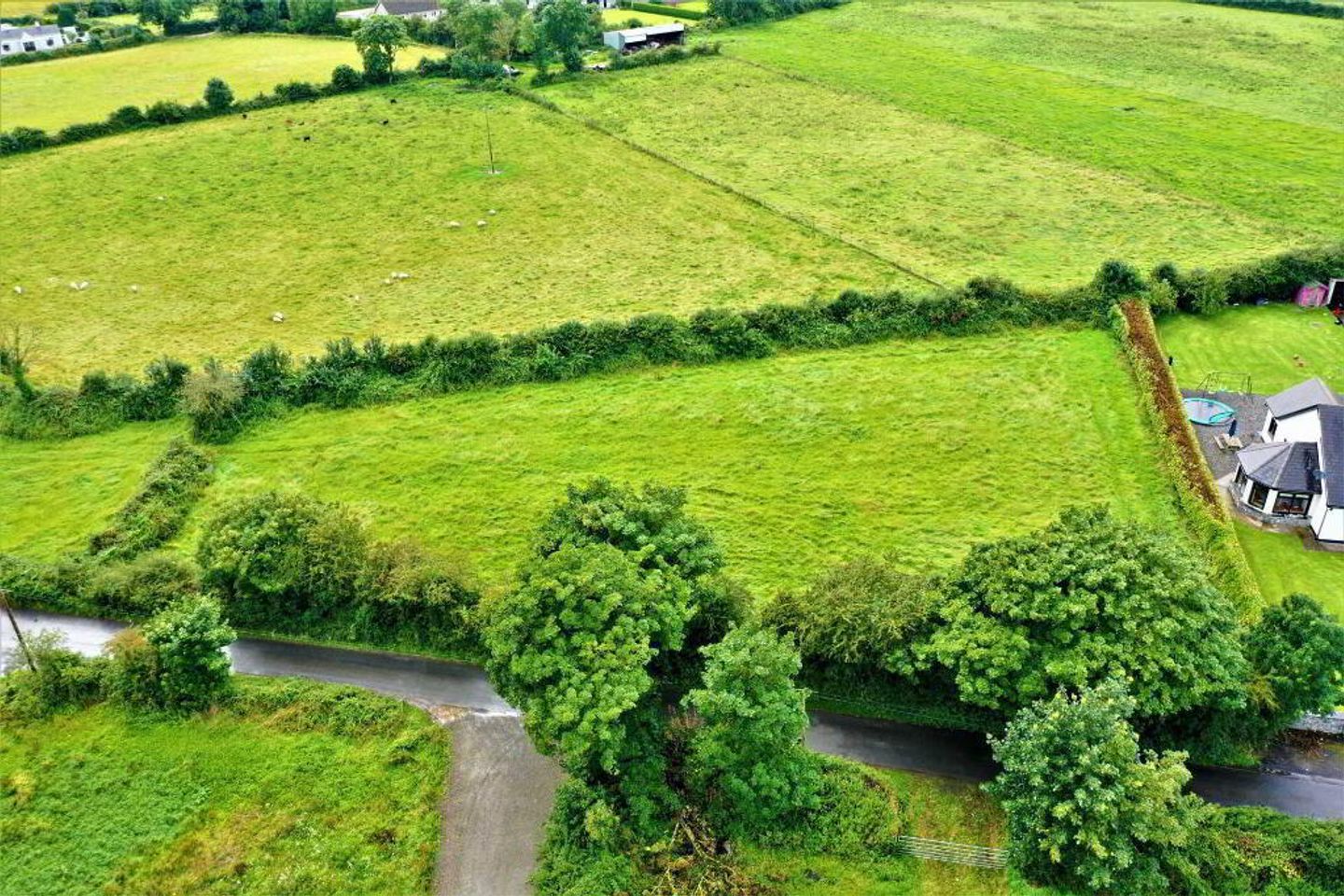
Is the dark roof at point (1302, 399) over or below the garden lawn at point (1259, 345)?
over

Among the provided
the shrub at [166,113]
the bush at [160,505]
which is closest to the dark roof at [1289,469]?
the bush at [160,505]

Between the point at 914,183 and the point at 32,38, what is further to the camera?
the point at 32,38

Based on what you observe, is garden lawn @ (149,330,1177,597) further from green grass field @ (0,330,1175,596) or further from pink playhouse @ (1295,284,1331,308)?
pink playhouse @ (1295,284,1331,308)

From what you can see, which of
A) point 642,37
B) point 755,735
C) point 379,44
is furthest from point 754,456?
point 642,37

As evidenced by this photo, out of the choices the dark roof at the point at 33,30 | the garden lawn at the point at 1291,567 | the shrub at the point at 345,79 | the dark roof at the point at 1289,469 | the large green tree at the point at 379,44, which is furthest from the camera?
the dark roof at the point at 33,30

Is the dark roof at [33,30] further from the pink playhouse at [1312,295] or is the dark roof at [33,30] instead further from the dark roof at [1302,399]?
the dark roof at [1302,399]

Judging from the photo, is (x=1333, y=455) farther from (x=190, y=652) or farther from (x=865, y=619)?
(x=190, y=652)

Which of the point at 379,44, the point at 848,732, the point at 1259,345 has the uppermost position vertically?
the point at 379,44
